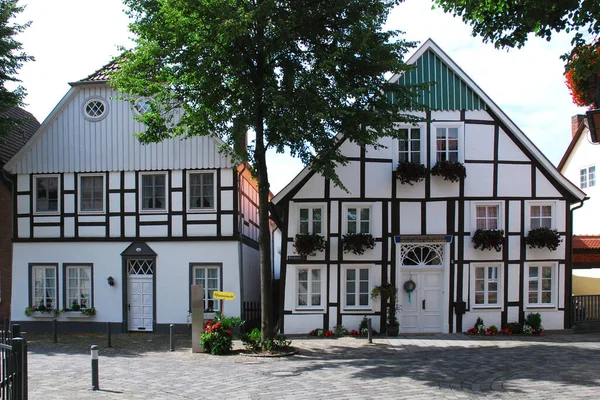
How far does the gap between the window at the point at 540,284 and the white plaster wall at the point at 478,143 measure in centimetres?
410

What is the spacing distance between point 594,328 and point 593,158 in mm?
9526

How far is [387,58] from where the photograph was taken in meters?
16.3

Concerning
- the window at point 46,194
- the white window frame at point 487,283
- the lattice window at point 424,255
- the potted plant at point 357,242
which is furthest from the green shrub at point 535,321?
the window at point 46,194

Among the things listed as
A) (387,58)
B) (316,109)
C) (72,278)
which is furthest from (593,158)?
(72,278)

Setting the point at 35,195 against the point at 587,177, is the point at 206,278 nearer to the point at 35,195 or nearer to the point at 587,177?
the point at 35,195

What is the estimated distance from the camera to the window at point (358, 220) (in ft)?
68.7

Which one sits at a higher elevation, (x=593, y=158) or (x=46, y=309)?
(x=593, y=158)

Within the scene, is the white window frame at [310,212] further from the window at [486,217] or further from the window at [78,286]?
the window at [78,286]

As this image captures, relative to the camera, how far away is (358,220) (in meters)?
21.0

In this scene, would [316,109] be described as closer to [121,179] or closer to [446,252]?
[446,252]

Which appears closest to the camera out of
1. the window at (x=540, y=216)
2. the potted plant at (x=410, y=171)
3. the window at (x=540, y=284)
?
the potted plant at (x=410, y=171)

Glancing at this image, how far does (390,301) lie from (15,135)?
17198mm

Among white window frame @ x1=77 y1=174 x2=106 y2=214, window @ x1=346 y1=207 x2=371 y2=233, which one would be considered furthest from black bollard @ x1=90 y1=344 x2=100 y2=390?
white window frame @ x1=77 y1=174 x2=106 y2=214

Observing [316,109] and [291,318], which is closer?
[316,109]
